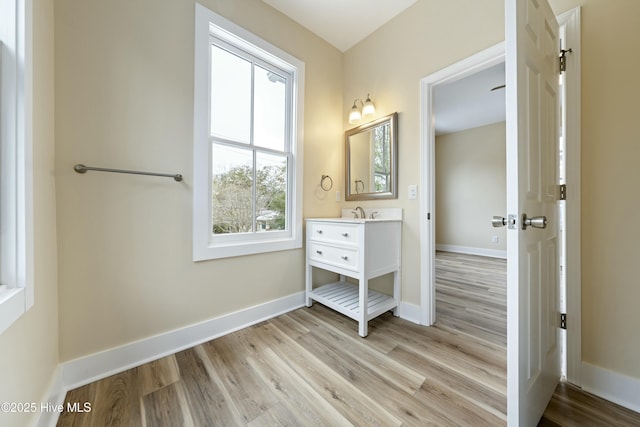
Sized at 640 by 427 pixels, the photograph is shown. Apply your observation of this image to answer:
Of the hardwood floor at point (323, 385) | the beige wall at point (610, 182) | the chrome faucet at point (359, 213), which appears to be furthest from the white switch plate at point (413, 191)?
the hardwood floor at point (323, 385)

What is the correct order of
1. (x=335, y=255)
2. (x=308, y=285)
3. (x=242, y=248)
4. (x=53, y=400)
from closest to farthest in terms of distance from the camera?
(x=53, y=400) < (x=242, y=248) < (x=335, y=255) < (x=308, y=285)

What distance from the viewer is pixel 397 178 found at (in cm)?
204

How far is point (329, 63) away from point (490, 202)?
4.16 metres

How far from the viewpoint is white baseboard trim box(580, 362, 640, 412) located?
3.53 feet

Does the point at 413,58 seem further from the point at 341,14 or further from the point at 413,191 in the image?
the point at 413,191

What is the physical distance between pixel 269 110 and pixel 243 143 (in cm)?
43

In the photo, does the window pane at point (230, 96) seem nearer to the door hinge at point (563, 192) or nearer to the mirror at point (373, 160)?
the mirror at point (373, 160)

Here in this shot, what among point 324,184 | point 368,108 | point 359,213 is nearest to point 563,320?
point 359,213

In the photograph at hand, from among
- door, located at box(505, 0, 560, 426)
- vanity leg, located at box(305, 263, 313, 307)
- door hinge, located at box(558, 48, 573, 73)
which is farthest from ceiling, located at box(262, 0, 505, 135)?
vanity leg, located at box(305, 263, 313, 307)

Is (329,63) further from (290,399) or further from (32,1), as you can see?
(290,399)

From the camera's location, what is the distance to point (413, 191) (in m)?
1.93

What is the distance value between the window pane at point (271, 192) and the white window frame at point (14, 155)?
1.27 m

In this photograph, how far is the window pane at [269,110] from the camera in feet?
6.53

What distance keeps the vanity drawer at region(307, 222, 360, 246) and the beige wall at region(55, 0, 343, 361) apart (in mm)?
701
